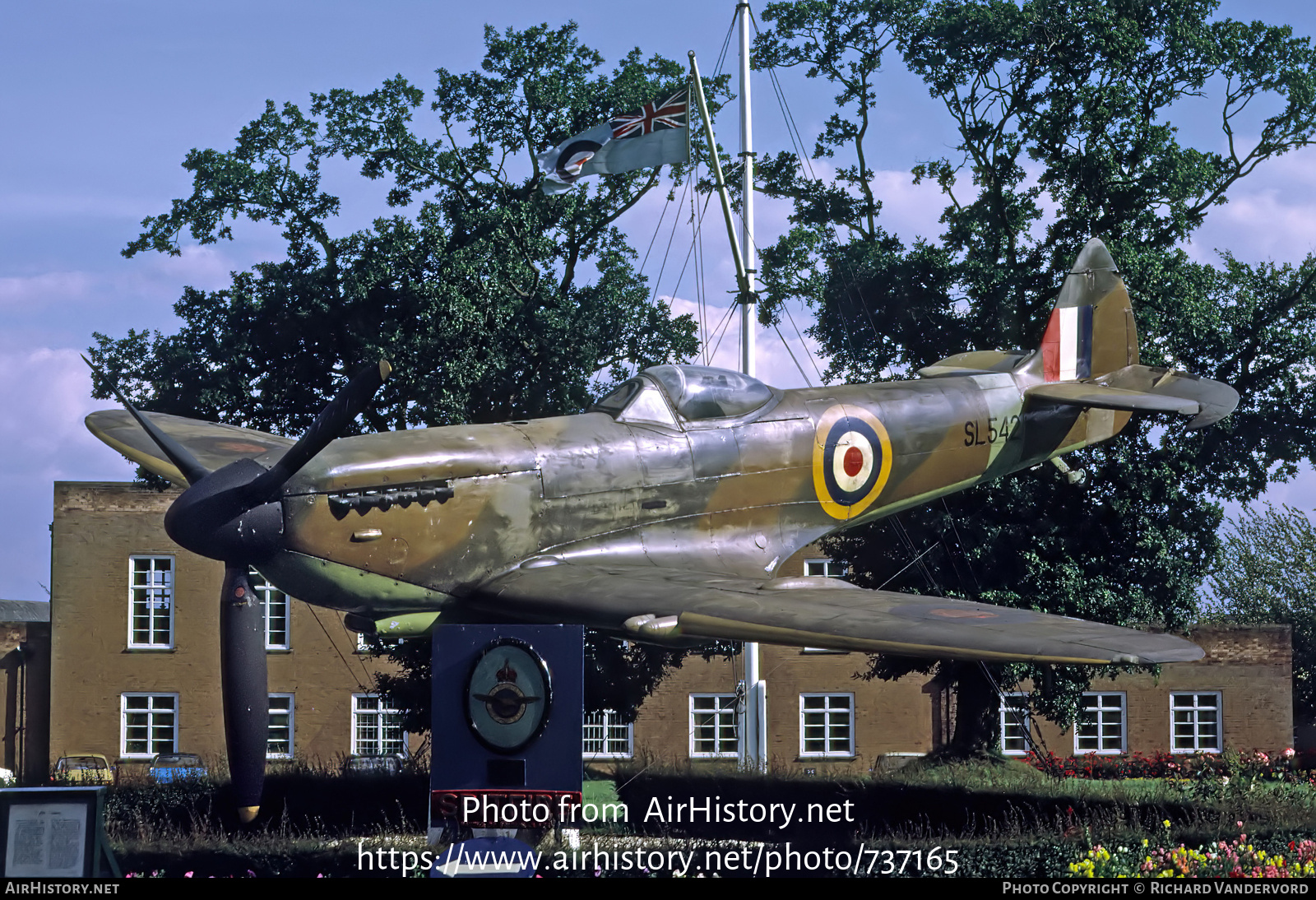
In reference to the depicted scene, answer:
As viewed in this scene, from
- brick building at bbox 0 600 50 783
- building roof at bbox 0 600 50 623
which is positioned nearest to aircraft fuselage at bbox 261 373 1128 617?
brick building at bbox 0 600 50 783

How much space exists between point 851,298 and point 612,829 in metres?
10.1

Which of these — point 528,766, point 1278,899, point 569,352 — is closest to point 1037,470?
point 569,352

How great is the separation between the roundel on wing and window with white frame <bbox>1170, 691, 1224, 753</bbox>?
21.6 meters

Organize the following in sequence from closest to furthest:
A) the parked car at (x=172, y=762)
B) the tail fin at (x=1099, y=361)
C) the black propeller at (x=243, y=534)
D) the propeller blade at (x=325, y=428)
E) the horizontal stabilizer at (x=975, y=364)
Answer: the propeller blade at (x=325, y=428) < the black propeller at (x=243, y=534) < the tail fin at (x=1099, y=361) < the horizontal stabilizer at (x=975, y=364) < the parked car at (x=172, y=762)

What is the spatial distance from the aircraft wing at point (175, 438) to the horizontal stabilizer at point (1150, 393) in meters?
9.34

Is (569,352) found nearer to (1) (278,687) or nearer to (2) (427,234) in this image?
(2) (427,234)

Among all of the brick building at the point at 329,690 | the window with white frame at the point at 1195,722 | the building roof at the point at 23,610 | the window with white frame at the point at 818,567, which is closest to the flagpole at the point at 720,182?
the window with white frame at the point at 818,567

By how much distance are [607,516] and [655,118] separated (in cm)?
886

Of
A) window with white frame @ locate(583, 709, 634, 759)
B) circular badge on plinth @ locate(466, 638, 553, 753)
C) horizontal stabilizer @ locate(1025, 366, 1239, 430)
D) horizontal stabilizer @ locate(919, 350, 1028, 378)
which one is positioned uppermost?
horizontal stabilizer @ locate(919, 350, 1028, 378)

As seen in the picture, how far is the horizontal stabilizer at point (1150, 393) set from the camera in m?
14.9

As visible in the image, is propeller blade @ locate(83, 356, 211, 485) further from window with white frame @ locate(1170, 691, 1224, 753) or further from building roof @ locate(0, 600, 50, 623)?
building roof @ locate(0, 600, 50, 623)

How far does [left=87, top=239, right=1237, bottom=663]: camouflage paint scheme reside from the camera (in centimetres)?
1001

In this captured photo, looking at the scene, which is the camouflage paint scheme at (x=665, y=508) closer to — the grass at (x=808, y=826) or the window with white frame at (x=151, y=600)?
the grass at (x=808, y=826)

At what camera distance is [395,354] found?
59.6 feet
